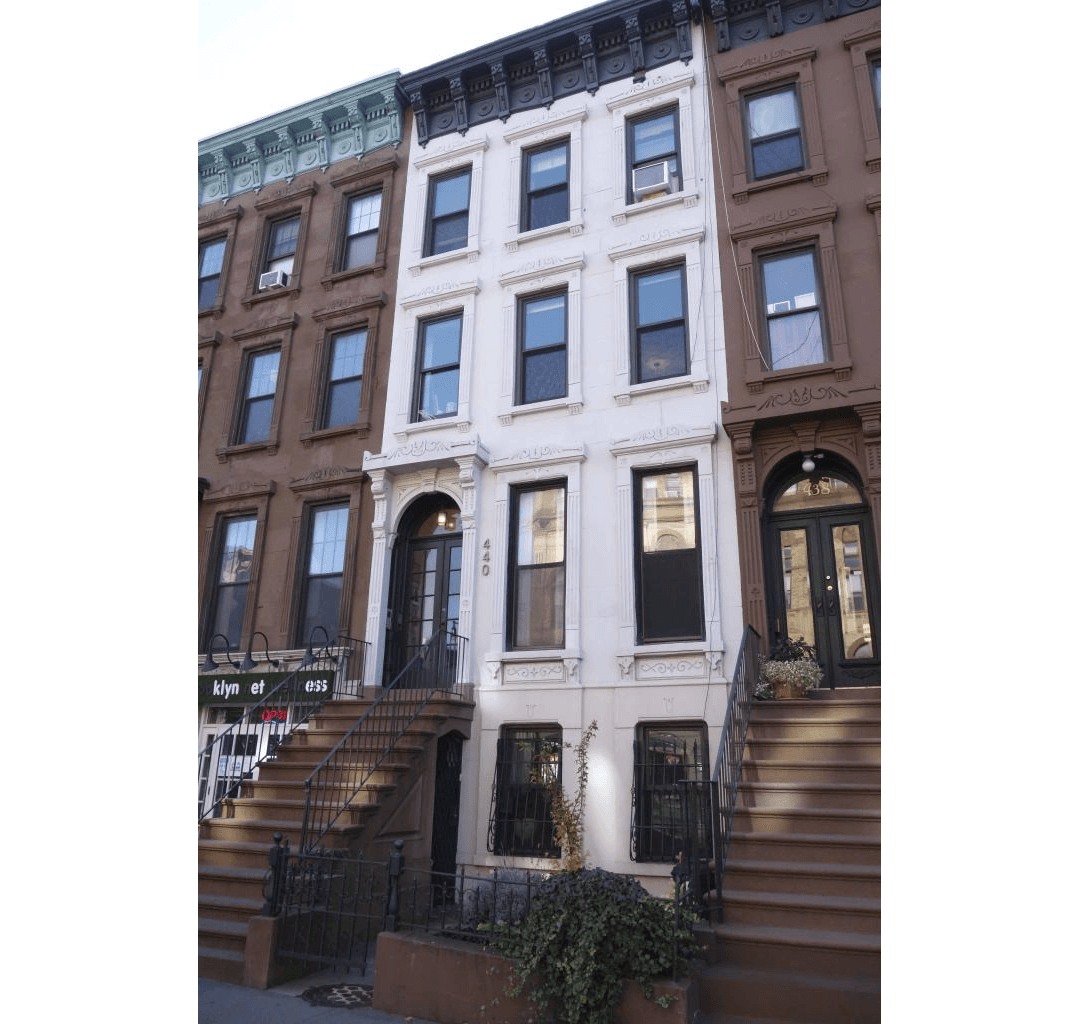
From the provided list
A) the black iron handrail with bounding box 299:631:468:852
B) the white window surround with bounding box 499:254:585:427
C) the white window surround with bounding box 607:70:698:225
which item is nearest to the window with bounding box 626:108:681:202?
the white window surround with bounding box 607:70:698:225

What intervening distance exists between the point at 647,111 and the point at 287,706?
37.4ft

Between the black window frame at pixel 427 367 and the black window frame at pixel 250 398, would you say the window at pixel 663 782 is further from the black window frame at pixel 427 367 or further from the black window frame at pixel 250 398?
the black window frame at pixel 250 398

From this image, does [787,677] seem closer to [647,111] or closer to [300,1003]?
[300,1003]

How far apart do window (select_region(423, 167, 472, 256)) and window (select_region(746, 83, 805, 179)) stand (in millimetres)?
5072

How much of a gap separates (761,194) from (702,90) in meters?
2.41

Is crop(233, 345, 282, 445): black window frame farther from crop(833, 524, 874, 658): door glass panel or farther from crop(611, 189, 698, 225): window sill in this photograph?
crop(833, 524, 874, 658): door glass panel

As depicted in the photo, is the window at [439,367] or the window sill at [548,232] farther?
the window at [439,367]

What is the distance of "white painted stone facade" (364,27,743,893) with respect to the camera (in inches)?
397

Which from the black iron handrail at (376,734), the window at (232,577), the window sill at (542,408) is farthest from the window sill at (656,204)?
the window at (232,577)

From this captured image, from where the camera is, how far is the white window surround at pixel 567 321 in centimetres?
1192

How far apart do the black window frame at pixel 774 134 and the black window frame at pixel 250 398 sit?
9.11 metres

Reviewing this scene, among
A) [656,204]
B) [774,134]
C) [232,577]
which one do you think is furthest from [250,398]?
[774,134]
